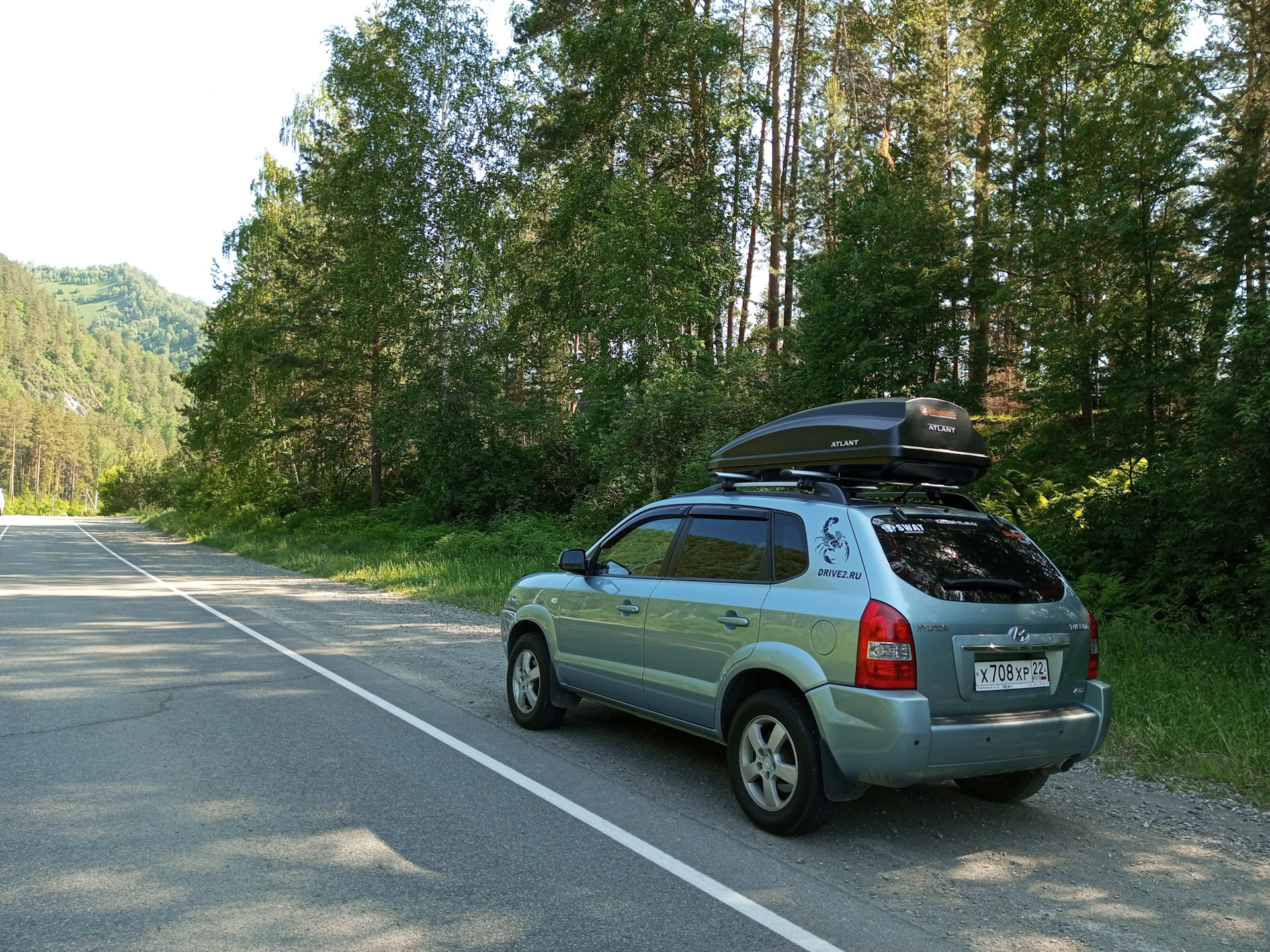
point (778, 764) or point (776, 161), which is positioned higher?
point (776, 161)

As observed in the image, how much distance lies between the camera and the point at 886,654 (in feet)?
14.2

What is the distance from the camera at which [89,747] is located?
19.8ft

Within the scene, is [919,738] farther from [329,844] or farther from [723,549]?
[329,844]

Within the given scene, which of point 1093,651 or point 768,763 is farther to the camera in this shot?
point 1093,651

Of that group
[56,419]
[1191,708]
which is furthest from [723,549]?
[56,419]

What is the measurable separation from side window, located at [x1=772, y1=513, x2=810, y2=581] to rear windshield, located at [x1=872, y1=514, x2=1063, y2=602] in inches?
16.8

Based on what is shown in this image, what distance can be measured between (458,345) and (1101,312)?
17.1 metres

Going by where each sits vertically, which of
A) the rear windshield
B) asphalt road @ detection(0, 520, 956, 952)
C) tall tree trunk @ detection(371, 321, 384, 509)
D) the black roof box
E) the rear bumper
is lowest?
asphalt road @ detection(0, 520, 956, 952)

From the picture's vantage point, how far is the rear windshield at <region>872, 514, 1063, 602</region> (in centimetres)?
459

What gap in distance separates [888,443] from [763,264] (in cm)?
2506

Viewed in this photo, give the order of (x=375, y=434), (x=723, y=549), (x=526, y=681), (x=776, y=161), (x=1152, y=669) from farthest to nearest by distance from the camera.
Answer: (x=375, y=434) < (x=776, y=161) < (x=1152, y=669) < (x=526, y=681) < (x=723, y=549)

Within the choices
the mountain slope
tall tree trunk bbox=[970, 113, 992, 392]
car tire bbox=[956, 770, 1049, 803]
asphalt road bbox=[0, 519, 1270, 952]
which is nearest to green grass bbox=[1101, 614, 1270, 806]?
asphalt road bbox=[0, 519, 1270, 952]

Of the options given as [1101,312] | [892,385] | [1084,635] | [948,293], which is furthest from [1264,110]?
[1084,635]

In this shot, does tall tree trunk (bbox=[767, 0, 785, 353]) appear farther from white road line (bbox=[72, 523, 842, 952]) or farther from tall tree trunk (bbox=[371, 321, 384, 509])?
white road line (bbox=[72, 523, 842, 952])
